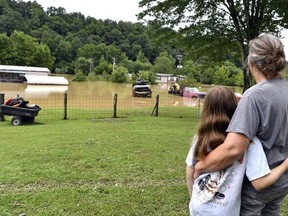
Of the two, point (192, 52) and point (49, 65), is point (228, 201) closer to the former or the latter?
point (192, 52)

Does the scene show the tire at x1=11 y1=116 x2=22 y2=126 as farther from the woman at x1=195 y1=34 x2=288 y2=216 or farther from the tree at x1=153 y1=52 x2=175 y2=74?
the tree at x1=153 y1=52 x2=175 y2=74

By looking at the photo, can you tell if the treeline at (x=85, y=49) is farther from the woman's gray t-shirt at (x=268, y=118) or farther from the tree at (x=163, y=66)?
the woman's gray t-shirt at (x=268, y=118)

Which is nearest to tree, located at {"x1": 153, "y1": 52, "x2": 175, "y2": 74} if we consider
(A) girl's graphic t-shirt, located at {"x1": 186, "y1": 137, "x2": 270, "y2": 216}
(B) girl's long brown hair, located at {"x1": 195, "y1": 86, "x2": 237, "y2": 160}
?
(B) girl's long brown hair, located at {"x1": 195, "y1": 86, "x2": 237, "y2": 160}

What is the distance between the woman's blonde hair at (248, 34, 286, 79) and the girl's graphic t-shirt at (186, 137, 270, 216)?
14.1 inches

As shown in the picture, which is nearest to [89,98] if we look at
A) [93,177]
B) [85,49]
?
[93,177]

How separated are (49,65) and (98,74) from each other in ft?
38.1

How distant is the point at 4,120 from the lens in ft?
34.8

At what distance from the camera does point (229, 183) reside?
1.47m

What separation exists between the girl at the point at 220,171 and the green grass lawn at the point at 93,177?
1475 millimetres

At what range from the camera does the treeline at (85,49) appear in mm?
60031

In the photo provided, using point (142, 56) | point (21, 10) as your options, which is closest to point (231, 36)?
point (142, 56)

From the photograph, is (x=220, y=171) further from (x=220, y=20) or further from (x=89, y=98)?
(x=89, y=98)

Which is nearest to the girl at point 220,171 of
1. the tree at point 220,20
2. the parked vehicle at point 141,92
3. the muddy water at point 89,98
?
the tree at point 220,20

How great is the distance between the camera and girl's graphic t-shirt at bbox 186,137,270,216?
4.71ft
